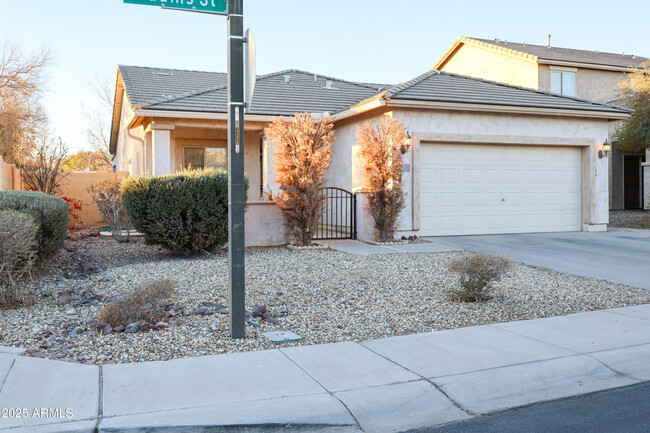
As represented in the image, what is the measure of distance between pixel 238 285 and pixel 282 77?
49.1 ft

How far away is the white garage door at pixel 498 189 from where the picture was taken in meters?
14.6

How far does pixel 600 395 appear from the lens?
4570 millimetres

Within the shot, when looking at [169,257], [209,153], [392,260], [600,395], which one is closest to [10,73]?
[209,153]

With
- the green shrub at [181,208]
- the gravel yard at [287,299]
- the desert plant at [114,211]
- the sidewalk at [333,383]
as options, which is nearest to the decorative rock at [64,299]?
the gravel yard at [287,299]

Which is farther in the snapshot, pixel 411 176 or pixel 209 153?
pixel 209 153

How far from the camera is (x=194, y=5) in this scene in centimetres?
527

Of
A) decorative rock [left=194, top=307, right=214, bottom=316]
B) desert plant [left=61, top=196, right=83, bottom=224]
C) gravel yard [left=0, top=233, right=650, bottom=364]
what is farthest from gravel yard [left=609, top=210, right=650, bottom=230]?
desert plant [left=61, top=196, right=83, bottom=224]

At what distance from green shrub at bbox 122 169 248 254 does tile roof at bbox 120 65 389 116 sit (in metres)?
4.50

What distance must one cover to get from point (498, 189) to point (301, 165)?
598 centimetres

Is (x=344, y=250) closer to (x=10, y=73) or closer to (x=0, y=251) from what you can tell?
(x=0, y=251)

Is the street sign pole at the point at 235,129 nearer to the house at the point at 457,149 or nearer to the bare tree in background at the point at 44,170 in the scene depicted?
the house at the point at 457,149

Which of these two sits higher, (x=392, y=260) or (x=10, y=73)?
(x=10, y=73)

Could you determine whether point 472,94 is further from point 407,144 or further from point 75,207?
point 75,207

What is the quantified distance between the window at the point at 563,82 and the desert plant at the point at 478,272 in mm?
19782
